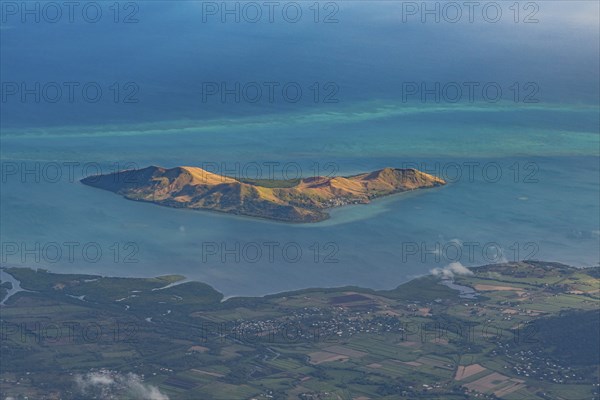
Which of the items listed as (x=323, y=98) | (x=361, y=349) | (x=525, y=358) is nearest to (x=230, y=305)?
(x=361, y=349)

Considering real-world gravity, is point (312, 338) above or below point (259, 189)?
below

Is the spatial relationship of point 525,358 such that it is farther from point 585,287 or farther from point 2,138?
point 2,138

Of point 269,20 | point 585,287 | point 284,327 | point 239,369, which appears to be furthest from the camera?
point 269,20

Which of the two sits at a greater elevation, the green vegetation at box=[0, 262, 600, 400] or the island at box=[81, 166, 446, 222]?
the island at box=[81, 166, 446, 222]

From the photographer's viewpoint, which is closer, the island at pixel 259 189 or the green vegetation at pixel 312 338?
the green vegetation at pixel 312 338

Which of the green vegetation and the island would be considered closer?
the green vegetation

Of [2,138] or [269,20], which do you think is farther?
[269,20]

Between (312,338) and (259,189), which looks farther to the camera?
(259,189)

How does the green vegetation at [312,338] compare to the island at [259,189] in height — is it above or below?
below
